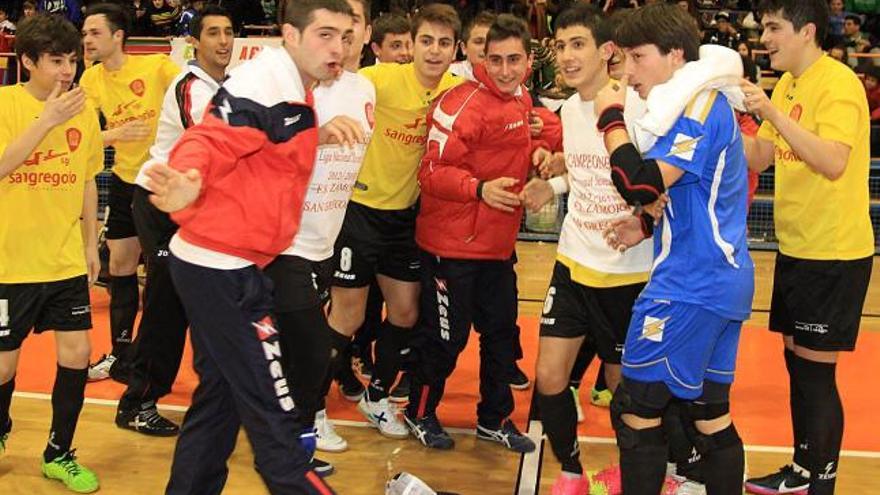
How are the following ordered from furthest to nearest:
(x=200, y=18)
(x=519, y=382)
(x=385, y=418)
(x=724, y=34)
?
(x=724, y=34) → (x=519, y=382) → (x=200, y=18) → (x=385, y=418)

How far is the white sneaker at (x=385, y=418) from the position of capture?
551 cm

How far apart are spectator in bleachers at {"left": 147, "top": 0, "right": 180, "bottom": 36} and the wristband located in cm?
1145

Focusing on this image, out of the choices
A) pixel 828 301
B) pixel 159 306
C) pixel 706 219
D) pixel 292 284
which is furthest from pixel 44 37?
pixel 828 301

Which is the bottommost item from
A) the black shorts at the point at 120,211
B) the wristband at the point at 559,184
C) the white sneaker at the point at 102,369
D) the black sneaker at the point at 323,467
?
the white sneaker at the point at 102,369

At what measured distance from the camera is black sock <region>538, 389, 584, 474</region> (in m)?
4.65

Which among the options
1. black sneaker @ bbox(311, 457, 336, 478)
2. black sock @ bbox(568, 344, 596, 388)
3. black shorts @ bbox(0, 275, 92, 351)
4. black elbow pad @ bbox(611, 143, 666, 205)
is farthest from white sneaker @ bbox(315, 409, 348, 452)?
black elbow pad @ bbox(611, 143, 666, 205)

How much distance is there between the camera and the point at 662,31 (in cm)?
363

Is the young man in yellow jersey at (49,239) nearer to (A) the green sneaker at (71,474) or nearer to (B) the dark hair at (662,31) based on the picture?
(A) the green sneaker at (71,474)

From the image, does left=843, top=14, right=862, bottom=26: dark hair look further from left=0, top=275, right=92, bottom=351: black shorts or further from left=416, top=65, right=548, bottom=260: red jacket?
left=0, top=275, right=92, bottom=351: black shorts

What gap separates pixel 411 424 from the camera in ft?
18.0

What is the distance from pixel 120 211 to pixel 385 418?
82.1 inches

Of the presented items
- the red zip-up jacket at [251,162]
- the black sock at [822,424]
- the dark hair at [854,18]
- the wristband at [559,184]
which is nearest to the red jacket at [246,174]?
the red zip-up jacket at [251,162]

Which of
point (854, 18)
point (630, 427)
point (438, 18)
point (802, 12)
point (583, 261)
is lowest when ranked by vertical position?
point (630, 427)

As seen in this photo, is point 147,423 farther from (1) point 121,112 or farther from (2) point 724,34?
(2) point 724,34
